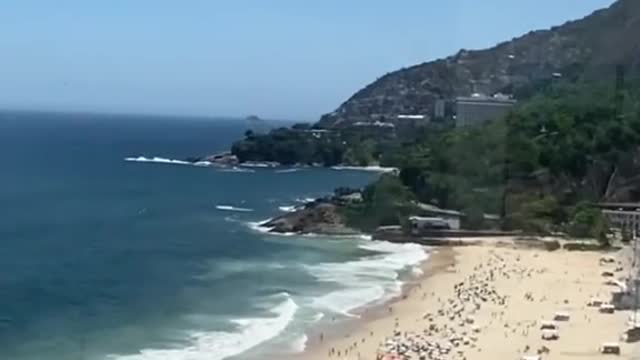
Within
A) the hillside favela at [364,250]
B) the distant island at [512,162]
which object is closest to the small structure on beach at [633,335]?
the hillside favela at [364,250]

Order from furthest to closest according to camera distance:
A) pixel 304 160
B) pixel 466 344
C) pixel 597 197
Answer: pixel 304 160, pixel 597 197, pixel 466 344

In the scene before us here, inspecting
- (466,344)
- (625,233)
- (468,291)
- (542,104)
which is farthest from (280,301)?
(542,104)

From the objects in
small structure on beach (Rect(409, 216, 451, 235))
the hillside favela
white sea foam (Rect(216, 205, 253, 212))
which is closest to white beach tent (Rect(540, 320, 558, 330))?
the hillside favela

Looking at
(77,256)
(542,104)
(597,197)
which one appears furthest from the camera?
(542,104)

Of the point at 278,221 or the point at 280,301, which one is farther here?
the point at 278,221

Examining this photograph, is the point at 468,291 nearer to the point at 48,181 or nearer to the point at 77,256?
the point at 77,256

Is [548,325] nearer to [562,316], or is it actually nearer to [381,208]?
[562,316]

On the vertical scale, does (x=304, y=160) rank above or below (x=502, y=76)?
below
